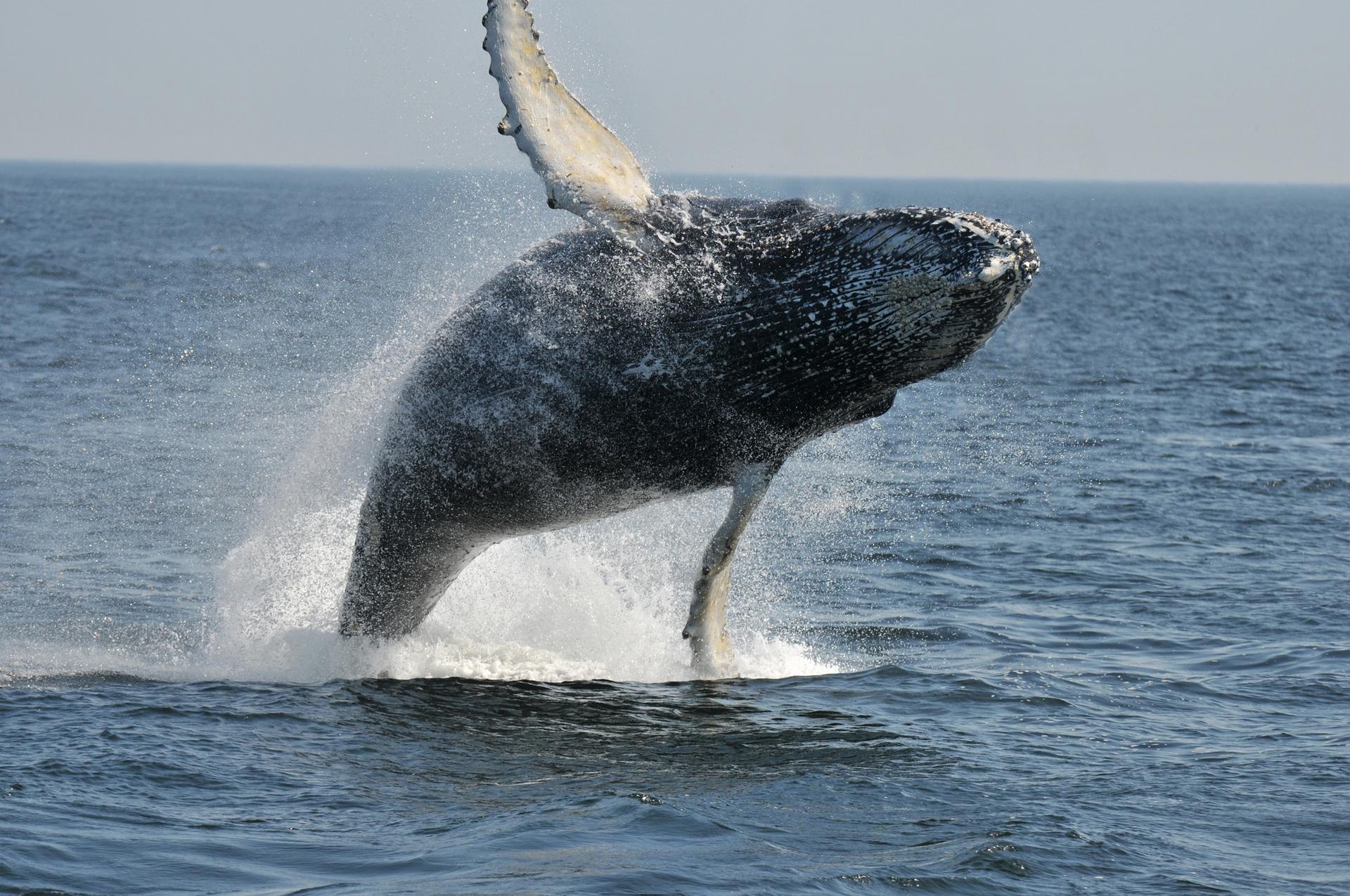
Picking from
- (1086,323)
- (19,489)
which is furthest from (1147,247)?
(19,489)

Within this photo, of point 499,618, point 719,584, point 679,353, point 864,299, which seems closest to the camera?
point 864,299

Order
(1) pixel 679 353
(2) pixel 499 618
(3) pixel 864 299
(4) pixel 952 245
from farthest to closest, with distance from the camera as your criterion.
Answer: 1. (2) pixel 499 618
2. (1) pixel 679 353
3. (3) pixel 864 299
4. (4) pixel 952 245

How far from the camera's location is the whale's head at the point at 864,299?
9.56 m

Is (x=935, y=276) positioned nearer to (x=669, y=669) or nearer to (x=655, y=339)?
(x=655, y=339)

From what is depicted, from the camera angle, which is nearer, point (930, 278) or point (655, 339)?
point (930, 278)

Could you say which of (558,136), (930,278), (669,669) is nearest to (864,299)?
(930,278)

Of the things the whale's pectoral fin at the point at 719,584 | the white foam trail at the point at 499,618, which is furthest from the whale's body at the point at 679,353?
the white foam trail at the point at 499,618

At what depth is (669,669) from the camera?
510 inches

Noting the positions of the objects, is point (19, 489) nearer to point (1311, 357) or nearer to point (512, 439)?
point (512, 439)

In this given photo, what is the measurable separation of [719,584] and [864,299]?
104 inches

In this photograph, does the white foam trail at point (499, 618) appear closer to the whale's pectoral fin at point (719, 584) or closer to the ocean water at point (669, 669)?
the ocean water at point (669, 669)

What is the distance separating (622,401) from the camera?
1070 cm

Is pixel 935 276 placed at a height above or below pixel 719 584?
above

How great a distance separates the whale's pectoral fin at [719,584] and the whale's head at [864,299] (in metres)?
0.58
